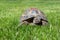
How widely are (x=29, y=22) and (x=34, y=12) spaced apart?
472mm

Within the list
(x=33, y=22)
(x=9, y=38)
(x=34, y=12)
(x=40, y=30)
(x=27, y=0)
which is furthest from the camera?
(x=27, y=0)

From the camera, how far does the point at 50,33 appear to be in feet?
16.1

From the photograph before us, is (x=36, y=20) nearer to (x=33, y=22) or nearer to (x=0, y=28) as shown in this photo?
(x=33, y=22)

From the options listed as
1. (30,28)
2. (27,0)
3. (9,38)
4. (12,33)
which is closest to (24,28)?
(30,28)

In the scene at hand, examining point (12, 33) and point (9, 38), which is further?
point (12, 33)

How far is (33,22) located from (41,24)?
33 cm

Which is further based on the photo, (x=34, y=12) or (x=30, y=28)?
(x=34, y=12)

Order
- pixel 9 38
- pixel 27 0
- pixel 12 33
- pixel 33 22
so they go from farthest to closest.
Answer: pixel 27 0, pixel 33 22, pixel 12 33, pixel 9 38

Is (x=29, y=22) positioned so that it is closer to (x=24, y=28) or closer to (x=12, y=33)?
(x=24, y=28)

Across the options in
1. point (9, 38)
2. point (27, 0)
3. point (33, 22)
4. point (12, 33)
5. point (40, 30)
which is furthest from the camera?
point (27, 0)

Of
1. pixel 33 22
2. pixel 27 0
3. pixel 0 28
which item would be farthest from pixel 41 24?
pixel 27 0

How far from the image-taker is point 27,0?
20188 millimetres

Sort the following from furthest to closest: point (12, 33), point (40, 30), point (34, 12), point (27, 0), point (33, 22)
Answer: point (27, 0) → point (34, 12) → point (33, 22) → point (40, 30) → point (12, 33)

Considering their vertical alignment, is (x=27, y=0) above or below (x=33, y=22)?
below
